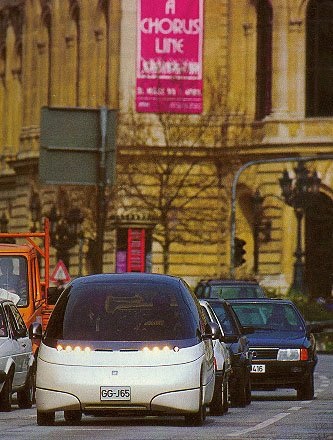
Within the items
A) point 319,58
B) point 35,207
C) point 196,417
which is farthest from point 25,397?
point 35,207

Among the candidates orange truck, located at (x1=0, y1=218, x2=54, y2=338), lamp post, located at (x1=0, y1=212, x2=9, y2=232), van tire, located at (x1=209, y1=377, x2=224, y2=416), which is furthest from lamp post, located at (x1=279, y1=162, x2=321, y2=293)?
van tire, located at (x1=209, y1=377, x2=224, y2=416)

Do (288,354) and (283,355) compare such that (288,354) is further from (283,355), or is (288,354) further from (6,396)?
(6,396)

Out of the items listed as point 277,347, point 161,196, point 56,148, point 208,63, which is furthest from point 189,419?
point 208,63

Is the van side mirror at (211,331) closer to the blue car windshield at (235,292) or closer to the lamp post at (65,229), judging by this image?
the blue car windshield at (235,292)

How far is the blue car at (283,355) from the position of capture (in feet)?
118

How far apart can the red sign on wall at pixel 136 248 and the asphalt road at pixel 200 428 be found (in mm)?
32558

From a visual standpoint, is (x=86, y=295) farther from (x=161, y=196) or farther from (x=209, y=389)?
(x=161, y=196)

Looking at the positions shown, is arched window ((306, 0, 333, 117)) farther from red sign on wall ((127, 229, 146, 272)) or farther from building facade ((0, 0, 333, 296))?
red sign on wall ((127, 229, 146, 272))

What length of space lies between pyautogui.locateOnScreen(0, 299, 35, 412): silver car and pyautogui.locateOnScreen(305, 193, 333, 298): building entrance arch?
189ft

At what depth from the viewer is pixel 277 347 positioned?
119 ft

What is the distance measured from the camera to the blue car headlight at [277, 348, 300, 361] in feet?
119

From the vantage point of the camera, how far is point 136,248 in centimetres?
6494

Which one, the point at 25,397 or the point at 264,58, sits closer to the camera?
the point at 25,397

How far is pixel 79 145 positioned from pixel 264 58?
5021 centimetres
